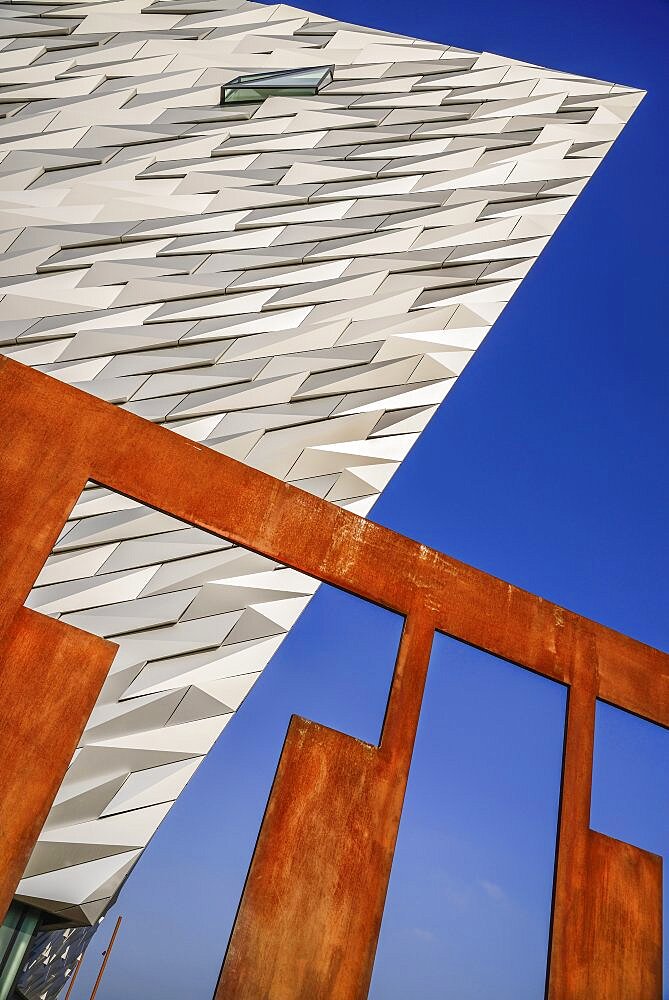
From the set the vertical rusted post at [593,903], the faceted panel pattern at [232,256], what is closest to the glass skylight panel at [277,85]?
the faceted panel pattern at [232,256]

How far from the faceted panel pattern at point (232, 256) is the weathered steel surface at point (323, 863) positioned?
20.6 ft

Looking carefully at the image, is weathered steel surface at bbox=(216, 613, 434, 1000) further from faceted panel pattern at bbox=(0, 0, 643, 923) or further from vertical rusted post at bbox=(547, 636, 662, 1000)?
faceted panel pattern at bbox=(0, 0, 643, 923)

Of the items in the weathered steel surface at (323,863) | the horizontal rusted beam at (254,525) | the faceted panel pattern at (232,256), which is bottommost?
the weathered steel surface at (323,863)

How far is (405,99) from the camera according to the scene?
499 inches

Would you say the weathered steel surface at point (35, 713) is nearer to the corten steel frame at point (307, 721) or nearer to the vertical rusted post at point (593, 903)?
the corten steel frame at point (307, 721)

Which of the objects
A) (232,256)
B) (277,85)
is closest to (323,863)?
(232,256)

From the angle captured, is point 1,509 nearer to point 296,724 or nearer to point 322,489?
point 296,724

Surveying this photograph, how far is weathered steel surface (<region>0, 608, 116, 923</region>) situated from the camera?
1.11 metres

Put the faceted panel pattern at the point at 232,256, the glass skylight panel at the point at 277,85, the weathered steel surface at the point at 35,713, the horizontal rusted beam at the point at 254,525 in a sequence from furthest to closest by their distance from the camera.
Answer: the glass skylight panel at the point at 277,85, the faceted panel pattern at the point at 232,256, the horizontal rusted beam at the point at 254,525, the weathered steel surface at the point at 35,713

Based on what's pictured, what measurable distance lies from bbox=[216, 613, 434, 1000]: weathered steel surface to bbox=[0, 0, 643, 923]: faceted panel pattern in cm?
627

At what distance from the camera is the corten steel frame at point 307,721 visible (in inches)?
46.2

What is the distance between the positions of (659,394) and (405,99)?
734 centimetres

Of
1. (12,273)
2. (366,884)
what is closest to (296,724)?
(366,884)

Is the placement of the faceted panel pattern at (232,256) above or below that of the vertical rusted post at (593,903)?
above
